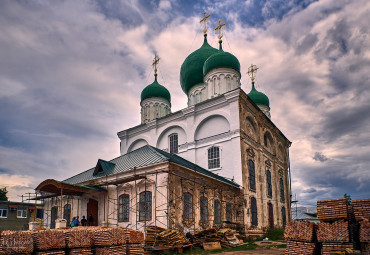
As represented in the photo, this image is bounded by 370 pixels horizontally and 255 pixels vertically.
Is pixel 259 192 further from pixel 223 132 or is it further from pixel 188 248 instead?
pixel 188 248

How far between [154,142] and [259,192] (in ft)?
31.9

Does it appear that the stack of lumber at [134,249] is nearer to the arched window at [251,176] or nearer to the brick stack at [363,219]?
the brick stack at [363,219]

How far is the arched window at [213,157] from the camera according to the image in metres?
22.9

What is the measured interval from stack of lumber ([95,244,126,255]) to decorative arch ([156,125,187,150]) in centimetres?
1515

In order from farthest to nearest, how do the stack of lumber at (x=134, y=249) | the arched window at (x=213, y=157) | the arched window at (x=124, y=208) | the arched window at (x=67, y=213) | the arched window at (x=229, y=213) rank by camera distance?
the arched window at (x=213, y=157), the arched window at (x=67, y=213), the arched window at (x=229, y=213), the arched window at (x=124, y=208), the stack of lumber at (x=134, y=249)

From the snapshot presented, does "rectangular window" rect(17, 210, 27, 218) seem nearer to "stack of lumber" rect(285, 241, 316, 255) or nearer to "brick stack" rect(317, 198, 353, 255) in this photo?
"stack of lumber" rect(285, 241, 316, 255)

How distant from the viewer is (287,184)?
3175 centimetres

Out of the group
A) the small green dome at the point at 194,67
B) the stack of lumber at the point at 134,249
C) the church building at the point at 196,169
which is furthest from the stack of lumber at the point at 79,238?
the small green dome at the point at 194,67

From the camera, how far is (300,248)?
10.1 meters

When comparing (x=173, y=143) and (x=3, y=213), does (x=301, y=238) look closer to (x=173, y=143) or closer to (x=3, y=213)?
(x=173, y=143)

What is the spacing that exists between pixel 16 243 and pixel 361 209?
33.1ft

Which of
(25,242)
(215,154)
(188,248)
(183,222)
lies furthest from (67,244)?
(215,154)

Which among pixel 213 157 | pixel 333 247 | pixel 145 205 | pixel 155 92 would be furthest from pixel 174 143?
pixel 333 247

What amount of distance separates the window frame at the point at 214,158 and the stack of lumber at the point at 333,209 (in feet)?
42.2
